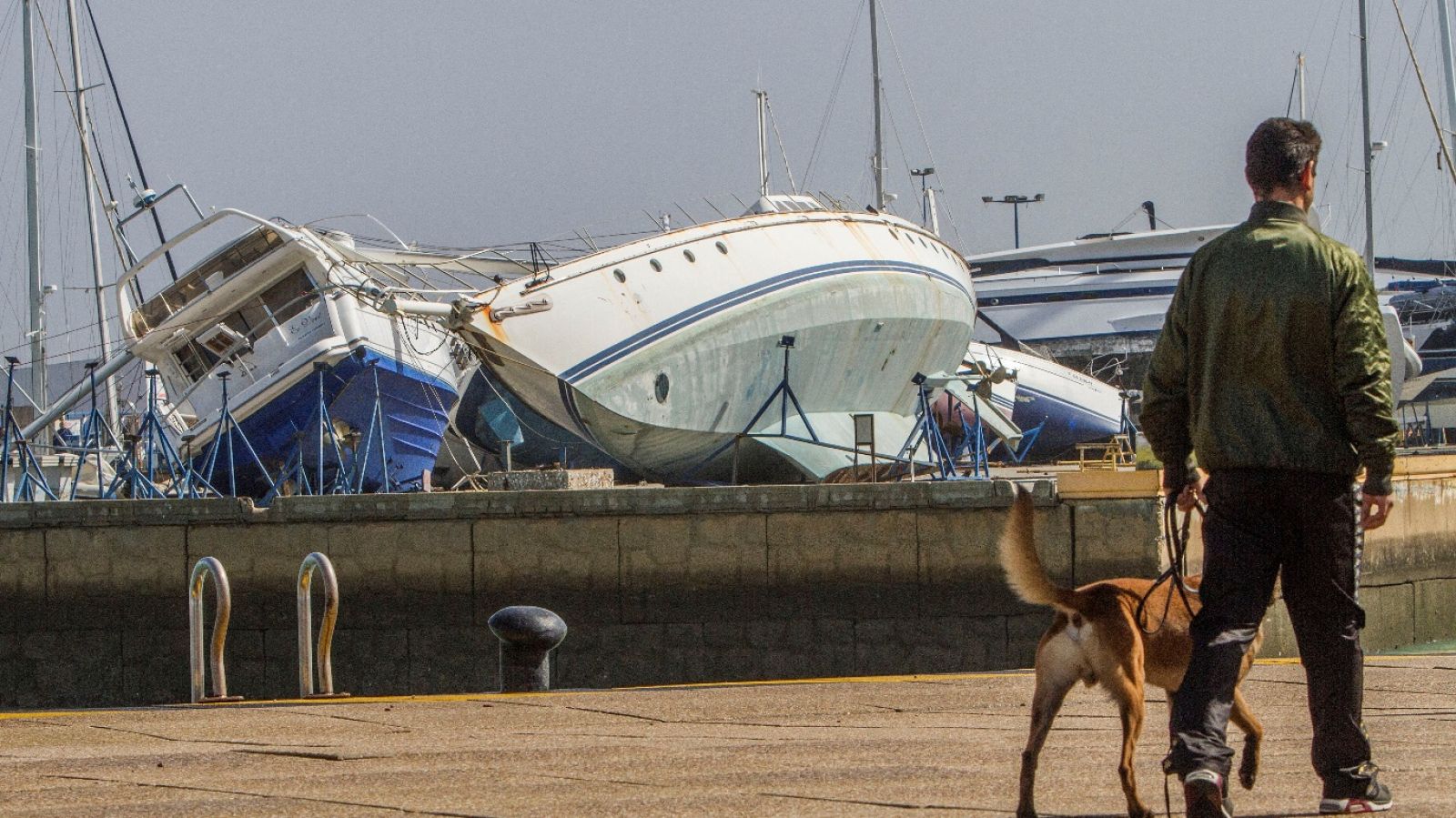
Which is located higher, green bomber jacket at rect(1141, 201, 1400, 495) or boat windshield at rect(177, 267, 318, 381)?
boat windshield at rect(177, 267, 318, 381)

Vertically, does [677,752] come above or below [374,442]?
below

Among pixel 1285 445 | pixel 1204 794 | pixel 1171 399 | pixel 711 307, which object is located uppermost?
pixel 711 307

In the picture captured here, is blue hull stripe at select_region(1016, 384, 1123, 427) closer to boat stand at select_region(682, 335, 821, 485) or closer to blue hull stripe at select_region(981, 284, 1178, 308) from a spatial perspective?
boat stand at select_region(682, 335, 821, 485)

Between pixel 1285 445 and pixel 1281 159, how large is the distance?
0.77 metres

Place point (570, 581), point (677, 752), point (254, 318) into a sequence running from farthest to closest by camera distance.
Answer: point (254, 318), point (570, 581), point (677, 752)

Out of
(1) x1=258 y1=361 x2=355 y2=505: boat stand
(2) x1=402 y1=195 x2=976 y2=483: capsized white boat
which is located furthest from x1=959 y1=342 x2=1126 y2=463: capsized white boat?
(1) x1=258 y1=361 x2=355 y2=505: boat stand

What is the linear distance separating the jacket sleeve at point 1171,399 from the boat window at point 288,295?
72.2 feet

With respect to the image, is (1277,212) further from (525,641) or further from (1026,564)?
(525,641)

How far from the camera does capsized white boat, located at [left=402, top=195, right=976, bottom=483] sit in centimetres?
2275

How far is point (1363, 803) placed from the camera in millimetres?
4672

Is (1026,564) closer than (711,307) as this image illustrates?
Yes

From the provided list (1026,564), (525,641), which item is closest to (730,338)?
(525,641)

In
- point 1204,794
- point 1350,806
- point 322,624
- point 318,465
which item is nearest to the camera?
point 1204,794

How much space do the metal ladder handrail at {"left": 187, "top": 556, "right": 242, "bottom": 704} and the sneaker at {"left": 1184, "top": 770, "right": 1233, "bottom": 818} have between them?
20.5ft
